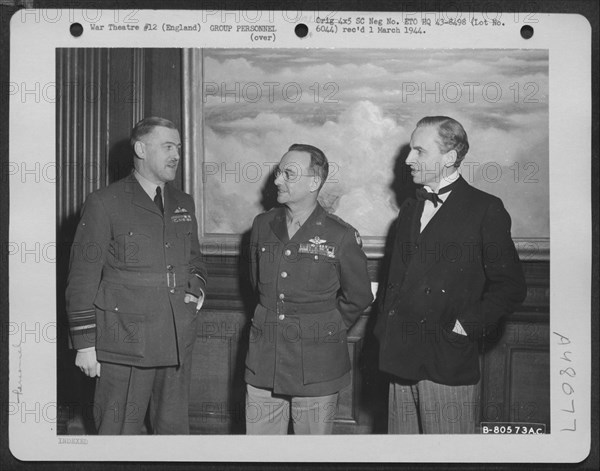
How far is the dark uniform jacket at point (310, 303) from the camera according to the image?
43.5 inches

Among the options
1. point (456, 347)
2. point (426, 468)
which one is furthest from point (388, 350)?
point (426, 468)

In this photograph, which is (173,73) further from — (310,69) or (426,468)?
(426,468)

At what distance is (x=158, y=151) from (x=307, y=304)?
346 millimetres

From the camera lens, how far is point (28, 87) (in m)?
1.13

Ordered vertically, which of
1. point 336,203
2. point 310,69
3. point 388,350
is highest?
point 310,69

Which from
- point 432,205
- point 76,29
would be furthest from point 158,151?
point 432,205

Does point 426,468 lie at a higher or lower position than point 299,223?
lower

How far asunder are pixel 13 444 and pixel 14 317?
0.69 feet

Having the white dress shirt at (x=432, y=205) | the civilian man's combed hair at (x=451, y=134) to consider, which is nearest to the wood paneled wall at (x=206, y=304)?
the white dress shirt at (x=432, y=205)

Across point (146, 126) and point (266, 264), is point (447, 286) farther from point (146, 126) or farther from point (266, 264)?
point (146, 126)

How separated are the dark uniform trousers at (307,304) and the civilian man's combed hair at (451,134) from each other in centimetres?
21

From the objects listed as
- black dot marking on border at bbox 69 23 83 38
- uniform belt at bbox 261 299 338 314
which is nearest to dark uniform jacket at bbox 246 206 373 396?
uniform belt at bbox 261 299 338 314

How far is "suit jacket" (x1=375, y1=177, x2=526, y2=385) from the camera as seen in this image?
1096 mm

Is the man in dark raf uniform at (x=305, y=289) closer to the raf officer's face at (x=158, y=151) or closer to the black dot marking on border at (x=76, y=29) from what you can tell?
the raf officer's face at (x=158, y=151)
